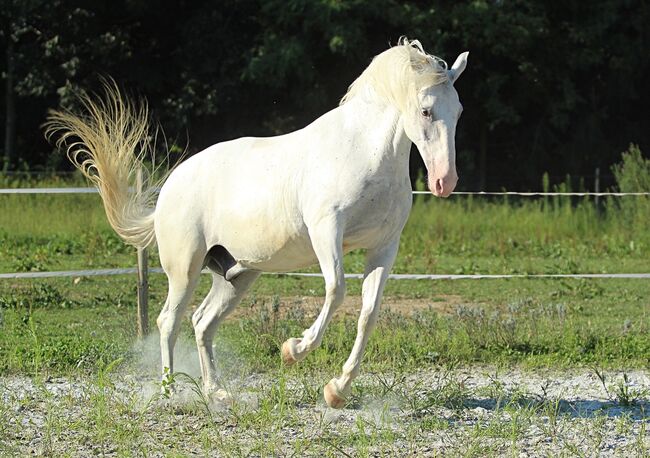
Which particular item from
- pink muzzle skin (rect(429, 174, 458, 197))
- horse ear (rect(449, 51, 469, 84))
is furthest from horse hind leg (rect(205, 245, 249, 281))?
horse ear (rect(449, 51, 469, 84))

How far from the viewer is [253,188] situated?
6.36m

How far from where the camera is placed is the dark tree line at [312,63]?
2120 cm

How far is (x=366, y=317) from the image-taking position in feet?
19.8

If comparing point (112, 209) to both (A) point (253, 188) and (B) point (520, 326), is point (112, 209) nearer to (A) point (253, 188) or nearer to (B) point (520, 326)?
(A) point (253, 188)

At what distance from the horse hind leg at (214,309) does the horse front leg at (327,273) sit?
0.92 metres

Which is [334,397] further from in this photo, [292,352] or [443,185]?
[443,185]

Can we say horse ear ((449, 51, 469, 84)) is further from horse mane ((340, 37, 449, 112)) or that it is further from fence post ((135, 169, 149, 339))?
fence post ((135, 169, 149, 339))

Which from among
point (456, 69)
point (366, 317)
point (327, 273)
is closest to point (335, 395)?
point (366, 317)

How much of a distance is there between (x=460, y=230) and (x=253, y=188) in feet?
33.6

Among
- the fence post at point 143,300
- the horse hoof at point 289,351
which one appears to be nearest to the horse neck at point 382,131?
the horse hoof at point 289,351

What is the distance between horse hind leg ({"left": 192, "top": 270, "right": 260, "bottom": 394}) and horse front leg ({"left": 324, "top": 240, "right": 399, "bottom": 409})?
3.26 feet

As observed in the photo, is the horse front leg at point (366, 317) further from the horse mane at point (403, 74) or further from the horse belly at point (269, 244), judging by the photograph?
the horse mane at point (403, 74)

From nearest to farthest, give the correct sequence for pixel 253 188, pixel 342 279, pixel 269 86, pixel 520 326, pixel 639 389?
pixel 342 279, pixel 253 188, pixel 639 389, pixel 520 326, pixel 269 86

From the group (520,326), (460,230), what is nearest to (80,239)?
(460,230)
